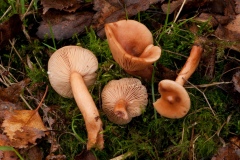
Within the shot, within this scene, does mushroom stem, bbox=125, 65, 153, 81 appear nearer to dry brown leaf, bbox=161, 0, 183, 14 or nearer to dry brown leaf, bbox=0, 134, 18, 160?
dry brown leaf, bbox=161, 0, 183, 14

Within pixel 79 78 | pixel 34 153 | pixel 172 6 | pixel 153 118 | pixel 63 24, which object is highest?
pixel 63 24

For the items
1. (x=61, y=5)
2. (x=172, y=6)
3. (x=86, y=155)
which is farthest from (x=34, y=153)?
(x=172, y=6)

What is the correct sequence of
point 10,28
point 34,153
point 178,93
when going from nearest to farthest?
1. point 178,93
2. point 34,153
3. point 10,28

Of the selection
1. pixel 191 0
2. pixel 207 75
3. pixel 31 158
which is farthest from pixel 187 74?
pixel 31 158

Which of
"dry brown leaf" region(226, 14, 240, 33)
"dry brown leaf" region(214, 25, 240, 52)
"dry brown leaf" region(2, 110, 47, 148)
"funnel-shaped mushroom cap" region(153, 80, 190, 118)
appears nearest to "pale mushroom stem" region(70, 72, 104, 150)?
"dry brown leaf" region(2, 110, 47, 148)

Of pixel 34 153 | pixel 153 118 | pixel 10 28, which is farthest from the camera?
pixel 10 28

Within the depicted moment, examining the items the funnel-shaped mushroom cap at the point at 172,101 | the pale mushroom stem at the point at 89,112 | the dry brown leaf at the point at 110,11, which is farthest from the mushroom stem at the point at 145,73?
the dry brown leaf at the point at 110,11

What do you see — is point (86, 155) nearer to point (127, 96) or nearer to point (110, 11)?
point (127, 96)
